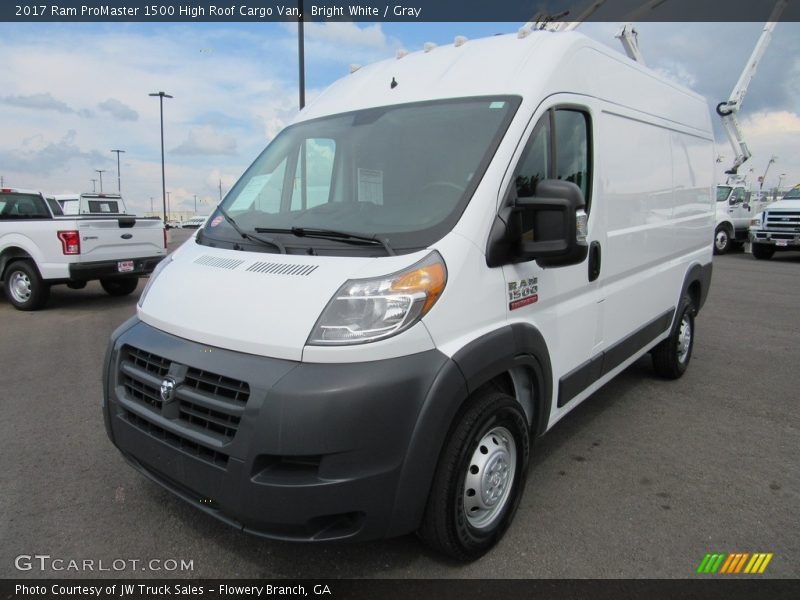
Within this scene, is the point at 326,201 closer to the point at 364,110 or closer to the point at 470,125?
the point at 364,110

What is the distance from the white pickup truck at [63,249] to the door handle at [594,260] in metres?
7.99

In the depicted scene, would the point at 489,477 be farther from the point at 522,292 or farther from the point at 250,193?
the point at 250,193

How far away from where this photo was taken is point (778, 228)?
16.6m

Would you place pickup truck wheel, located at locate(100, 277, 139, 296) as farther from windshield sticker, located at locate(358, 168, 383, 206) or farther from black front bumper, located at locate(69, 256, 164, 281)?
windshield sticker, located at locate(358, 168, 383, 206)

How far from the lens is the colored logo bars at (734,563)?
8.42ft

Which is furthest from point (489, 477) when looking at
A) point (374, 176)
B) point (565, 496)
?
point (374, 176)

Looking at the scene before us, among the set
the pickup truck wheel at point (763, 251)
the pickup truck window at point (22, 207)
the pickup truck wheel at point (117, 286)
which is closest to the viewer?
the pickup truck window at point (22, 207)

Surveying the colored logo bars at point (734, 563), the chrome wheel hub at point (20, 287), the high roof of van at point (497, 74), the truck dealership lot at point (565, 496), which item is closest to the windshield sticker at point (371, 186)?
the high roof of van at point (497, 74)

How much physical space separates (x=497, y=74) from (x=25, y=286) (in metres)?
9.13

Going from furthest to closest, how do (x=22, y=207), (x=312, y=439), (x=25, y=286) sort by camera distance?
(x=22, y=207)
(x=25, y=286)
(x=312, y=439)

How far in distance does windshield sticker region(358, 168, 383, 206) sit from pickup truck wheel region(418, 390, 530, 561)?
1106 millimetres

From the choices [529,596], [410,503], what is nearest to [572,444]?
[529,596]

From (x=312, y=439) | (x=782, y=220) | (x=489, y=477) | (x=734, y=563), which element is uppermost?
(x=782, y=220)

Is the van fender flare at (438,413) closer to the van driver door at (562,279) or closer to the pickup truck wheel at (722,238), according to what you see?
the van driver door at (562,279)
